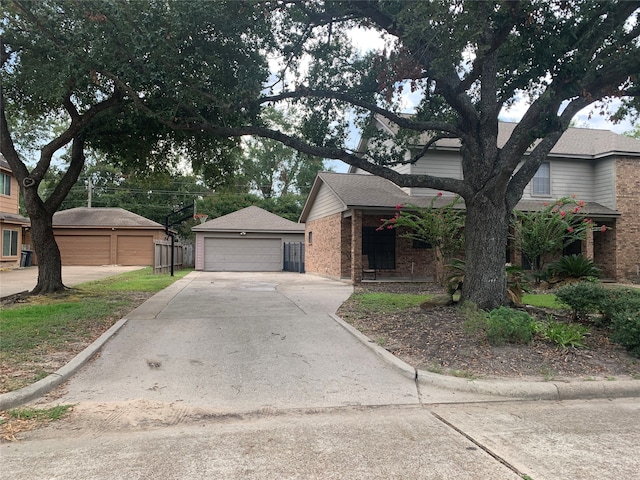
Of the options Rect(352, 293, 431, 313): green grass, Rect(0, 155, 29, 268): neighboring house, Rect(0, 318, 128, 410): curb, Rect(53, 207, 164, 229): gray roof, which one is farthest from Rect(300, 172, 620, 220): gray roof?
Rect(0, 155, 29, 268): neighboring house

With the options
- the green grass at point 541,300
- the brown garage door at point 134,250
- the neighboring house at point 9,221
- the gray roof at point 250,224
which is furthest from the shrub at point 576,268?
the brown garage door at point 134,250

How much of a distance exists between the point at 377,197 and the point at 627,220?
994cm

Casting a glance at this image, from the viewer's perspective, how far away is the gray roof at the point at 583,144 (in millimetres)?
17516

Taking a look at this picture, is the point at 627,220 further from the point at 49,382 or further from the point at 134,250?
the point at 134,250

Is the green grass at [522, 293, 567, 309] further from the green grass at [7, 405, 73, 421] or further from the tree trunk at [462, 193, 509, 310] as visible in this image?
the green grass at [7, 405, 73, 421]

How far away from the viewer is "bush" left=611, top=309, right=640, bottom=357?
602cm

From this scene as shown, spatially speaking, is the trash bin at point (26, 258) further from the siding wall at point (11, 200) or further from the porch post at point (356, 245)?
the porch post at point (356, 245)

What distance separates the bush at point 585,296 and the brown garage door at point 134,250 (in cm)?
2958

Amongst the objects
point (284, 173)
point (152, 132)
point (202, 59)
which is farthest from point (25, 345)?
point (284, 173)

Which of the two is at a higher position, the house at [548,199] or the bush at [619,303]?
the house at [548,199]

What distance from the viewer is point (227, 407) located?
4676 mm

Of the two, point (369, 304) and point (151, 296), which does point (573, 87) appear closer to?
point (369, 304)

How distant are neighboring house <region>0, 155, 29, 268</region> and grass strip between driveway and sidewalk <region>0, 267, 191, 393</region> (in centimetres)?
1528

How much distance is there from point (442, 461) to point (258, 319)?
19.5 feet
